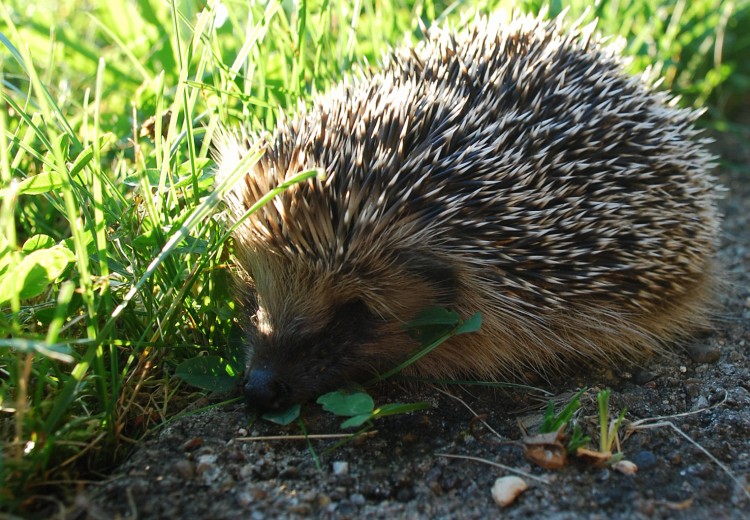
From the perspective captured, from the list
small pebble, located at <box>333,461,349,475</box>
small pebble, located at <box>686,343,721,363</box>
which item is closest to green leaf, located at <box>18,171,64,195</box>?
small pebble, located at <box>333,461,349,475</box>

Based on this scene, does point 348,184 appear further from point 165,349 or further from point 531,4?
point 531,4

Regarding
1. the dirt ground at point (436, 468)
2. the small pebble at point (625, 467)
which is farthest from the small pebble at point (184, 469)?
the small pebble at point (625, 467)

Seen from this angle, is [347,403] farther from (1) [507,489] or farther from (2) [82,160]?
(2) [82,160]

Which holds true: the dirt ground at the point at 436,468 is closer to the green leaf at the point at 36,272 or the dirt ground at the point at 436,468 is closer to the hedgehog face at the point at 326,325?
the hedgehog face at the point at 326,325

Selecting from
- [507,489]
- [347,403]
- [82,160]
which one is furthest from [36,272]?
[507,489]

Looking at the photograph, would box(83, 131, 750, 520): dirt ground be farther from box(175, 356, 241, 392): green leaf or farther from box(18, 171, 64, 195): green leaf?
box(18, 171, 64, 195): green leaf

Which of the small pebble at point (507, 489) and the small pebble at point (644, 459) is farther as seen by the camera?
the small pebble at point (644, 459)

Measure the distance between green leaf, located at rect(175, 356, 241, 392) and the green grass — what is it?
0.07 m

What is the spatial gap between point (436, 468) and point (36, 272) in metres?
1.22

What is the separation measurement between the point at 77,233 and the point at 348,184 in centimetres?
80

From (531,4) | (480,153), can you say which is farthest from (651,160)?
(531,4)

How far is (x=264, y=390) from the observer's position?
2.01 metres

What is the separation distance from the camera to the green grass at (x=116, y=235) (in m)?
1.70

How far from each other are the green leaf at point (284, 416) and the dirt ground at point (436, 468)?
0.04m
